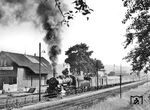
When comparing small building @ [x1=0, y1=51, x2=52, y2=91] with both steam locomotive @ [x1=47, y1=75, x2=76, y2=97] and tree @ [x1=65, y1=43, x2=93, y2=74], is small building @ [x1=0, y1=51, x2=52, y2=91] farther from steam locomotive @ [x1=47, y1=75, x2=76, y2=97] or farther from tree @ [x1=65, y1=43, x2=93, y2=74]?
tree @ [x1=65, y1=43, x2=93, y2=74]

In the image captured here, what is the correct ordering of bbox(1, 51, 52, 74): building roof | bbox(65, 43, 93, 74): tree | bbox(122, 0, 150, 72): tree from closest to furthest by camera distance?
bbox(122, 0, 150, 72): tree, bbox(1, 51, 52, 74): building roof, bbox(65, 43, 93, 74): tree

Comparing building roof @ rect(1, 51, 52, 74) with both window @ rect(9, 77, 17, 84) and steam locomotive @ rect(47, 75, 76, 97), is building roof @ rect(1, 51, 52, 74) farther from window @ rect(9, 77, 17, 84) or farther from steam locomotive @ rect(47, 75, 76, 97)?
steam locomotive @ rect(47, 75, 76, 97)

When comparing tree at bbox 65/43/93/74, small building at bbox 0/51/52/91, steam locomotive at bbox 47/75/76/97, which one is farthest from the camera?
tree at bbox 65/43/93/74

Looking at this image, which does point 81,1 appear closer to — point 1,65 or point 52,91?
point 52,91

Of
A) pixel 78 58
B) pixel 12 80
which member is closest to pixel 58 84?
pixel 12 80

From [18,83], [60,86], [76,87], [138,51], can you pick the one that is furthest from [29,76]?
[138,51]

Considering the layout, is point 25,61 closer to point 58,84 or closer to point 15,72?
point 15,72

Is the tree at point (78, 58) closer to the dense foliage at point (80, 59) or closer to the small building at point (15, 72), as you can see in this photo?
the dense foliage at point (80, 59)

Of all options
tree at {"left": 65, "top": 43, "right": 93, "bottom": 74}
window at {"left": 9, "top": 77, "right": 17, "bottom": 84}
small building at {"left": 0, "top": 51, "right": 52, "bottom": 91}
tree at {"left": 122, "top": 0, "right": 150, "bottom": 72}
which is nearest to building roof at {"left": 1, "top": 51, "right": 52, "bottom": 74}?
small building at {"left": 0, "top": 51, "right": 52, "bottom": 91}

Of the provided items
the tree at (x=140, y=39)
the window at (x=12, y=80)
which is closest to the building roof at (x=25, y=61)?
the window at (x=12, y=80)

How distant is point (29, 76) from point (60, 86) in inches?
592

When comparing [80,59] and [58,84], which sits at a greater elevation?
[80,59]

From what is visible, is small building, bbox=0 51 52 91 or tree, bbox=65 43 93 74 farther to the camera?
tree, bbox=65 43 93 74

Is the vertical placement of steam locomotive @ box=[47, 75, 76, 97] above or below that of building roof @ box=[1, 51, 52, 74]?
below
